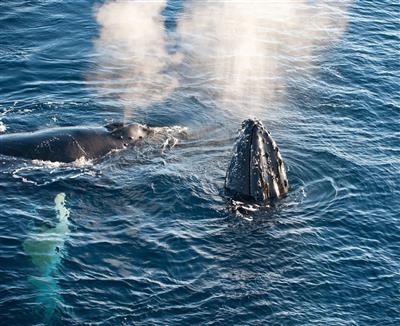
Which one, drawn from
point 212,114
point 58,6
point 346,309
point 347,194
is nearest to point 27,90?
point 212,114

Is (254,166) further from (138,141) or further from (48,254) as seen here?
(48,254)

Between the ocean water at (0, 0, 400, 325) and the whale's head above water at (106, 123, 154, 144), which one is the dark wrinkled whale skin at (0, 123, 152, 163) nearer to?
the whale's head above water at (106, 123, 154, 144)

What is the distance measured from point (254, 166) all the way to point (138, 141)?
6096 millimetres

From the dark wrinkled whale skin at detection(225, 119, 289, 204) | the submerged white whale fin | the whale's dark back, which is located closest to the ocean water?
the submerged white whale fin

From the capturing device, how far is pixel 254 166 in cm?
2348

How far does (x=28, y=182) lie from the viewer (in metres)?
24.3

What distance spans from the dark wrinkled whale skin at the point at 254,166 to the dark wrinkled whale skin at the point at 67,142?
516 cm

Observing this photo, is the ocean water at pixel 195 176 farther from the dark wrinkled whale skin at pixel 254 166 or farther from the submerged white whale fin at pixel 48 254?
the dark wrinkled whale skin at pixel 254 166

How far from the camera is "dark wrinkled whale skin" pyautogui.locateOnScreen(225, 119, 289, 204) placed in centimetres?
2355

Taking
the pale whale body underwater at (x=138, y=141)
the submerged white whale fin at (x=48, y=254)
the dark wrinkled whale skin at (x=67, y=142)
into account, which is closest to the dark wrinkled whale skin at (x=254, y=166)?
the pale whale body underwater at (x=138, y=141)

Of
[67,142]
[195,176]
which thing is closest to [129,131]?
[67,142]

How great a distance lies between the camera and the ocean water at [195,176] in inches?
788

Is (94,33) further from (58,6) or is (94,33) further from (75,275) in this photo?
(75,275)

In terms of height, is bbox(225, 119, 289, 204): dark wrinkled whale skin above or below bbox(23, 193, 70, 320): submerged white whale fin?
above
